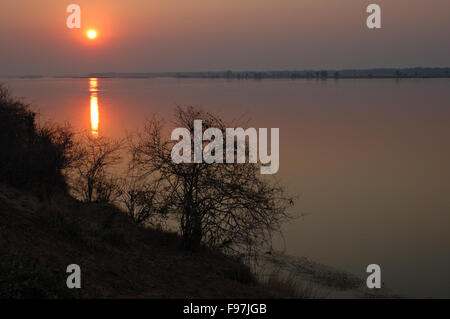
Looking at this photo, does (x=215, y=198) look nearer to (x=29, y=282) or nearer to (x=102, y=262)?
(x=102, y=262)

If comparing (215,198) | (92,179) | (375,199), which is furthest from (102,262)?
(375,199)

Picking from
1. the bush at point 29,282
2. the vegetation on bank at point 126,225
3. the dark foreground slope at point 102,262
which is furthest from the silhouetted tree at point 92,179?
the bush at point 29,282

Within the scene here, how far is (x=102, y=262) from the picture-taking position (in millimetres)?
10461

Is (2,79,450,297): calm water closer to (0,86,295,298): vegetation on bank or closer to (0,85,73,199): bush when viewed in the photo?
(0,86,295,298): vegetation on bank

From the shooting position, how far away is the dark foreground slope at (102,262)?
8156 millimetres

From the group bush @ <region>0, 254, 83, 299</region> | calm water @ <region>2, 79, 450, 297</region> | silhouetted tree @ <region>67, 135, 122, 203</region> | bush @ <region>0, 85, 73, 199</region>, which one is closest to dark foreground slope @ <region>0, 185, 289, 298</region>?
bush @ <region>0, 254, 83, 299</region>

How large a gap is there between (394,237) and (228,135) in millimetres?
8216

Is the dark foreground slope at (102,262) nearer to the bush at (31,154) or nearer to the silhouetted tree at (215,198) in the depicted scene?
the silhouetted tree at (215,198)

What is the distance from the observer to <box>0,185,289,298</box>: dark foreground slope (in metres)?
8.16

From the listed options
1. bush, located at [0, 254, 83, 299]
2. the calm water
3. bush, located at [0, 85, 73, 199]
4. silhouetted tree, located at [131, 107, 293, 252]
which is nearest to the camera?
bush, located at [0, 254, 83, 299]
